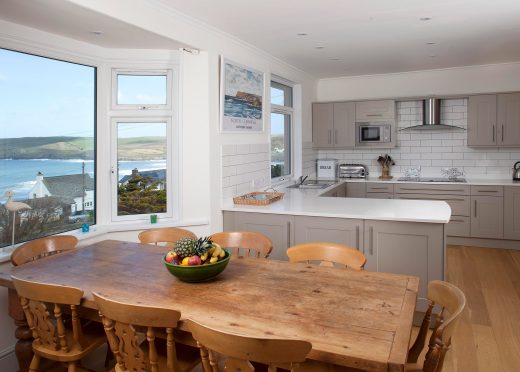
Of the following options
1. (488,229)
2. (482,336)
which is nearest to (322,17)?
(482,336)

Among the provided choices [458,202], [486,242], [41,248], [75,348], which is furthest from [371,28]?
[486,242]

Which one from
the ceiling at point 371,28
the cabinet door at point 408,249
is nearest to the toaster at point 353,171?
the ceiling at point 371,28

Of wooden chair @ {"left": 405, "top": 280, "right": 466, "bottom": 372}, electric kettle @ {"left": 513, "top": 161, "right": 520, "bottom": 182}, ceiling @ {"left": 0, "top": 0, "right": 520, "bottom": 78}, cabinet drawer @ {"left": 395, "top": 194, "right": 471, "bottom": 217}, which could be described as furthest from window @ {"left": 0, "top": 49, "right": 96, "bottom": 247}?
electric kettle @ {"left": 513, "top": 161, "right": 520, "bottom": 182}

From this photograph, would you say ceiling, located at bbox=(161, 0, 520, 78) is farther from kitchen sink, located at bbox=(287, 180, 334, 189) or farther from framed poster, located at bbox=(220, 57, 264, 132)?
kitchen sink, located at bbox=(287, 180, 334, 189)

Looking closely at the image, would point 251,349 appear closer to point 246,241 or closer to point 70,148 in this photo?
point 246,241

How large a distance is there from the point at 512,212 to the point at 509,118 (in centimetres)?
127

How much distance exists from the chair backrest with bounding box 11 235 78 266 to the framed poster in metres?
1.69

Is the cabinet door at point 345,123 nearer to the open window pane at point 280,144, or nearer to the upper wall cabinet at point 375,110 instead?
the upper wall cabinet at point 375,110

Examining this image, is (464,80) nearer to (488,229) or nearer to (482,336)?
(488,229)

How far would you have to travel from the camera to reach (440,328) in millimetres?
1572

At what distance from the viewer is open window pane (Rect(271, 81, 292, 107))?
18.0 ft

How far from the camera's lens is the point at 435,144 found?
256 inches

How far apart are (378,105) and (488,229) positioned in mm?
2301

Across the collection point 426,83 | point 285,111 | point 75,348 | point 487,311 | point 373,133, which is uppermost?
point 426,83
